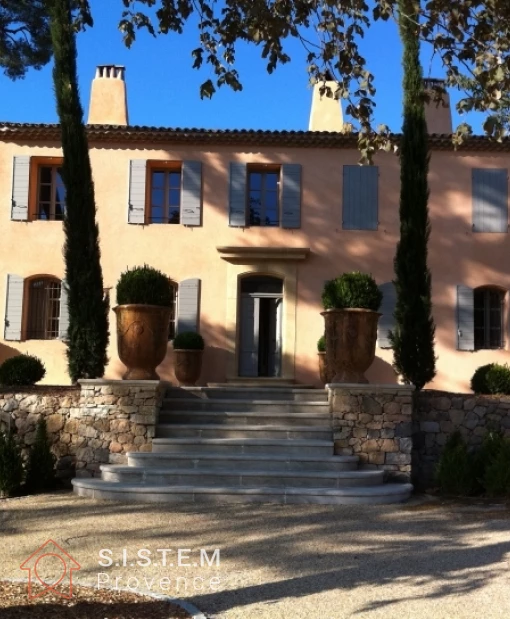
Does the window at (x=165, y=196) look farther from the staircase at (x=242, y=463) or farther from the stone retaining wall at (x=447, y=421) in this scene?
the stone retaining wall at (x=447, y=421)

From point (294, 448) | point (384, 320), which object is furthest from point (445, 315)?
point (294, 448)

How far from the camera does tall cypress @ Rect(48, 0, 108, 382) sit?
10.2 meters

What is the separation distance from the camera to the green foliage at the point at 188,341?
12.8 metres

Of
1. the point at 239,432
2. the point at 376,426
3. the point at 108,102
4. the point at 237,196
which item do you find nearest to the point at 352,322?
the point at 376,426

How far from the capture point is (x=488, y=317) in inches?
540

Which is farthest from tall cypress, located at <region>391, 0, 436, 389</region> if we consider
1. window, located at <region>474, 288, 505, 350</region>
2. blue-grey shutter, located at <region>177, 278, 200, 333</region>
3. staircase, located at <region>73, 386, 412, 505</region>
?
blue-grey shutter, located at <region>177, 278, 200, 333</region>

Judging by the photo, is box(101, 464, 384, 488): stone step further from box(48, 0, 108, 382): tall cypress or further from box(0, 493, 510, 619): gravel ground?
box(48, 0, 108, 382): tall cypress

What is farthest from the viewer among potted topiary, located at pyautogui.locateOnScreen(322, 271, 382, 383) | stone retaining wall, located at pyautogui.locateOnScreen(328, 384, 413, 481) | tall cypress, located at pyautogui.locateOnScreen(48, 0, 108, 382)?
tall cypress, located at pyautogui.locateOnScreen(48, 0, 108, 382)

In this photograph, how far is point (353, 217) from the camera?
13.7 metres

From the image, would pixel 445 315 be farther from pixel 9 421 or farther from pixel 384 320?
pixel 9 421

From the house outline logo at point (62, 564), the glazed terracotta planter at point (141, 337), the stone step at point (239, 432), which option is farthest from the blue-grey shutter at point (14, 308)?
the house outline logo at point (62, 564)

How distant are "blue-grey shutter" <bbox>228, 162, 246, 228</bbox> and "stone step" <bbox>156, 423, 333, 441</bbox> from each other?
18.8 ft

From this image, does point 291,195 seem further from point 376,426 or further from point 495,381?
point 376,426

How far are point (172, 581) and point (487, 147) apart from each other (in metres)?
11.2
